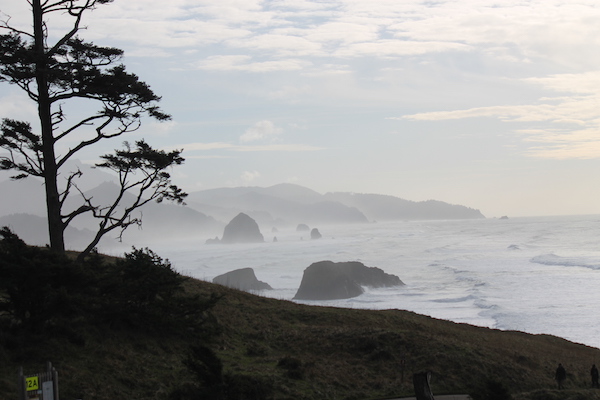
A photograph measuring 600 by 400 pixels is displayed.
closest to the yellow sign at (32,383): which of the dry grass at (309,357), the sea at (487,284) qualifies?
the dry grass at (309,357)

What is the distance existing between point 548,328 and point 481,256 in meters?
65.3

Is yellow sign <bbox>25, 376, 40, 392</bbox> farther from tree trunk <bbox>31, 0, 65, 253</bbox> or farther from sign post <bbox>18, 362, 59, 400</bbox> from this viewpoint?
tree trunk <bbox>31, 0, 65, 253</bbox>

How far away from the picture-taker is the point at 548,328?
44219 millimetres

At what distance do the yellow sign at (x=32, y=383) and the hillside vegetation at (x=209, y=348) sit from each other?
2.53m

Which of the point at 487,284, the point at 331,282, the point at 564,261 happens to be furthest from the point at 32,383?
the point at 564,261

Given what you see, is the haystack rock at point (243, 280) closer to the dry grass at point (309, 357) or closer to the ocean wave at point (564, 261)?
the ocean wave at point (564, 261)

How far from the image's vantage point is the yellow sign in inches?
364

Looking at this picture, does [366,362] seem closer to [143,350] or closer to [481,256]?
[143,350]

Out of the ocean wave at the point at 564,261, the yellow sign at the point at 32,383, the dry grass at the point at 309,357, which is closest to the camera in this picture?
→ the yellow sign at the point at 32,383

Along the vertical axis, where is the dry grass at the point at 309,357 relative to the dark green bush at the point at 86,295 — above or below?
below

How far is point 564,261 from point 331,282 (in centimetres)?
4613

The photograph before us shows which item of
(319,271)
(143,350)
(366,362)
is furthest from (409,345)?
(319,271)

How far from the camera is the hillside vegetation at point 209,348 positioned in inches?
524

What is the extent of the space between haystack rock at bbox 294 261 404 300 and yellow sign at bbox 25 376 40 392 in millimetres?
55890
